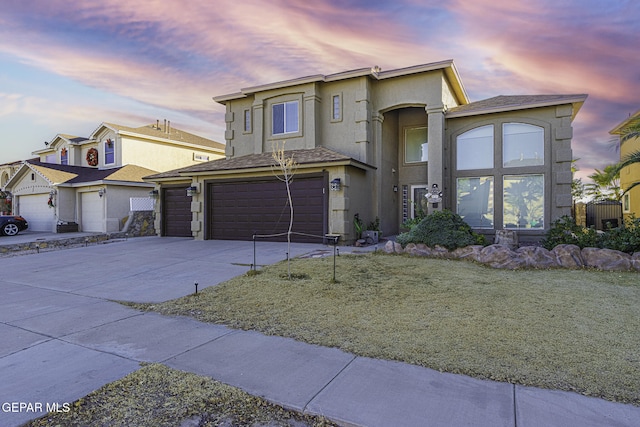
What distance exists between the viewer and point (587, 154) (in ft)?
69.7

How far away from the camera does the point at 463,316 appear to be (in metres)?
5.01

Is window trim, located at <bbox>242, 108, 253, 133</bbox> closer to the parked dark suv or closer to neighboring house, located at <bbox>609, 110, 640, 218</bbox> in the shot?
the parked dark suv

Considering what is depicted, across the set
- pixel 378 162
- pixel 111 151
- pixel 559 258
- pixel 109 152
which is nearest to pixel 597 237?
pixel 559 258

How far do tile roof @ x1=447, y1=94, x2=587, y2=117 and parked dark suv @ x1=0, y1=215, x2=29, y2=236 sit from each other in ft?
75.9

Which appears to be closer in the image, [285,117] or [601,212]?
[285,117]

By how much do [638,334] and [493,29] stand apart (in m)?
9.36

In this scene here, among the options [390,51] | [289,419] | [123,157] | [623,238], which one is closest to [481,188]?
[623,238]

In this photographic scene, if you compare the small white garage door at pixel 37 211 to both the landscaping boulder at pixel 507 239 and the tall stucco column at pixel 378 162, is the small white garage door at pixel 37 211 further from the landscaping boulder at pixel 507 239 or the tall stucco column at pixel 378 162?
the landscaping boulder at pixel 507 239

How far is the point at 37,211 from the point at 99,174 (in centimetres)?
518

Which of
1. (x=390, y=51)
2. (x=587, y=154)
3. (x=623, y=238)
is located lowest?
(x=623, y=238)

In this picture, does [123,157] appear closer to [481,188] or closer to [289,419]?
[481,188]

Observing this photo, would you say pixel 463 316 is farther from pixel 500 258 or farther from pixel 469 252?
pixel 469 252

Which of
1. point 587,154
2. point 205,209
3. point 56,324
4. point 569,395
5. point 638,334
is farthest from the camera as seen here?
point 587,154

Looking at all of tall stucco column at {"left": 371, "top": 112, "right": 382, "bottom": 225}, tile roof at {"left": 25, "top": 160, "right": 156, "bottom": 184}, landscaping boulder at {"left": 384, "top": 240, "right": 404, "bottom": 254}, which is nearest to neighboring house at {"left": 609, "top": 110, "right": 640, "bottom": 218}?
tall stucco column at {"left": 371, "top": 112, "right": 382, "bottom": 225}
